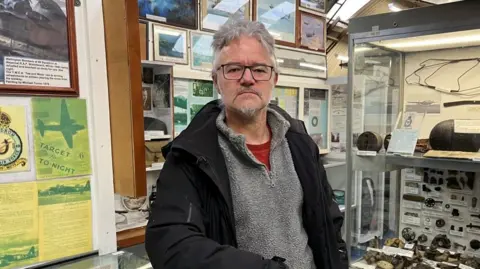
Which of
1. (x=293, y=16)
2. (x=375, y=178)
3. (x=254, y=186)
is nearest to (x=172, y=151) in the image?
(x=254, y=186)

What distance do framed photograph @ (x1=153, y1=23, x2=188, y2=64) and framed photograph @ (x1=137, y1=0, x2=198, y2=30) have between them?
0.05 meters

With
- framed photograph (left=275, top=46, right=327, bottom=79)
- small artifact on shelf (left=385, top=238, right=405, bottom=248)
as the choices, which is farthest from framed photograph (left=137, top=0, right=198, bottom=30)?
small artifact on shelf (left=385, top=238, right=405, bottom=248)

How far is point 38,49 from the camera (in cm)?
133

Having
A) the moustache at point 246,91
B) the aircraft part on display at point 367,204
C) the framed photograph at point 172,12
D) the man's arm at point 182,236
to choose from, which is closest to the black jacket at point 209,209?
the man's arm at point 182,236

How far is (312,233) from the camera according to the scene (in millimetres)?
1214

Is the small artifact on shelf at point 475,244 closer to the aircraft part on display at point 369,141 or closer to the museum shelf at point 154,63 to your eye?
the aircraft part on display at point 369,141

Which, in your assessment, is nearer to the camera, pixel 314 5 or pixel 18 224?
pixel 18 224

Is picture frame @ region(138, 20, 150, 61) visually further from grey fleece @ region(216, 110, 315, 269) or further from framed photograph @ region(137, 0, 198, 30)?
grey fleece @ region(216, 110, 315, 269)

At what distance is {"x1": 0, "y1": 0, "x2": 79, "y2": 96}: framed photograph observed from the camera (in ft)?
4.15

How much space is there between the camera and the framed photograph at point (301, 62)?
319 cm

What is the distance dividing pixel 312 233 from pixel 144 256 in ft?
2.48

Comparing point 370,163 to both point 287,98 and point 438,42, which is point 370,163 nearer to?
point 438,42

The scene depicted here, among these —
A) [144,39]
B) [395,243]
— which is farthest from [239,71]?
[395,243]

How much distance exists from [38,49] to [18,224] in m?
0.58
